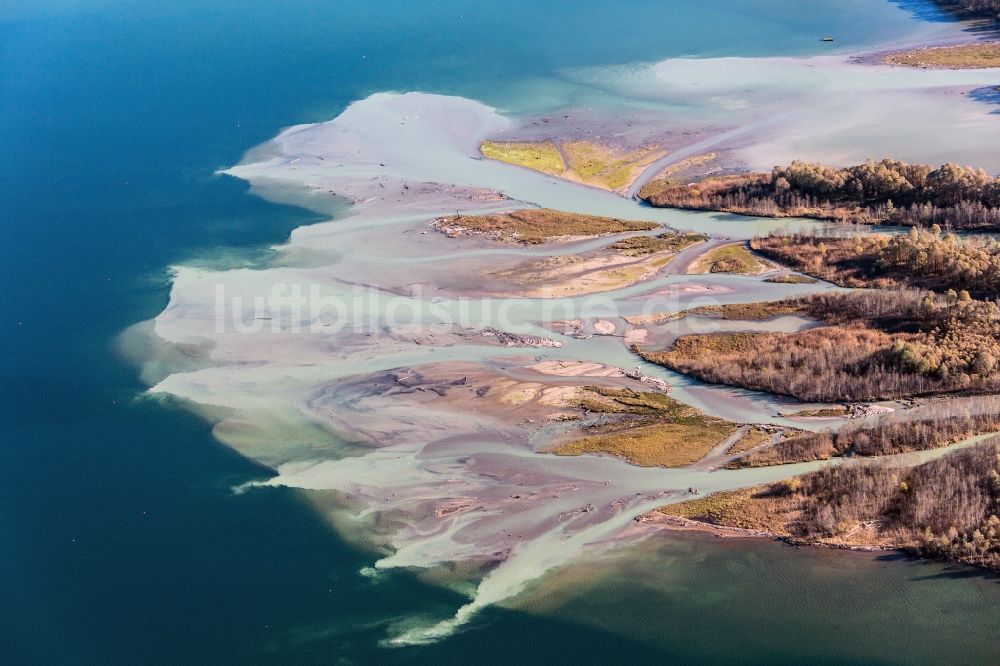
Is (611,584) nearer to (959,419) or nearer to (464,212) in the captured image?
(959,419)

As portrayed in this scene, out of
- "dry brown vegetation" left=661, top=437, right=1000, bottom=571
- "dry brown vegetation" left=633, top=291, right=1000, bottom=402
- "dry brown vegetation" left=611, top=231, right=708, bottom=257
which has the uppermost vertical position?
"dry brown vegetation" left=611, top=231, right=708, bottom=257

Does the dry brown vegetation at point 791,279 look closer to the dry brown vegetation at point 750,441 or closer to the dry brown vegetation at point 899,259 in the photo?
the dry brown vegetation at point 899,259

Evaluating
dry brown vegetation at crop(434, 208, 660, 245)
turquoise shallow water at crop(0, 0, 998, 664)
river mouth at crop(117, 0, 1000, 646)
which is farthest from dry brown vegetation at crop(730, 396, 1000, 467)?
dry brown vegetation at crop(434, 208, 660, 245)

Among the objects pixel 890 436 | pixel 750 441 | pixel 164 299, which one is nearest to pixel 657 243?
pixel 750 441

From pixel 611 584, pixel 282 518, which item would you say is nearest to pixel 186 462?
pixel 282 518

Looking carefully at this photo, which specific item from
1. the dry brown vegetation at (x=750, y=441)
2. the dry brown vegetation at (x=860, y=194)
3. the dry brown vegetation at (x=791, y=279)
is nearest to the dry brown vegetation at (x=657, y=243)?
the dry brown vegetation at (x=860, y=194)

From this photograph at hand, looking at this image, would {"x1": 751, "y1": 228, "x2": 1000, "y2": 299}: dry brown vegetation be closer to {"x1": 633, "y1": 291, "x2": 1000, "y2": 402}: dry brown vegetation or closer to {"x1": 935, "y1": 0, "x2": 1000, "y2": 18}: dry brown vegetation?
{"x1": 633, "y1": 291, "x2": 1000, "y2": 402}: dry brown vegetation
